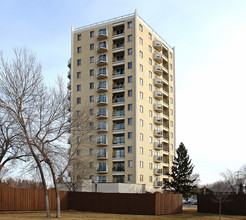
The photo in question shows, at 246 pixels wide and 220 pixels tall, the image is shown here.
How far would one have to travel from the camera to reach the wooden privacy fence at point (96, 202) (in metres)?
32.2

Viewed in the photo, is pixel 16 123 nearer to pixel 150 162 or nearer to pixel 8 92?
pixel 8 92

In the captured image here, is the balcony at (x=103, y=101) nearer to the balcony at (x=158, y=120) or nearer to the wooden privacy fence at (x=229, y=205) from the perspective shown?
the balcony at (x=158, y=120)

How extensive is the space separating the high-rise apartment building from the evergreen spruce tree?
560 cm

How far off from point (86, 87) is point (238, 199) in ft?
118

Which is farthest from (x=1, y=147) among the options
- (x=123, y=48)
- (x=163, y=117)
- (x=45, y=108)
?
(x=163, y=117)

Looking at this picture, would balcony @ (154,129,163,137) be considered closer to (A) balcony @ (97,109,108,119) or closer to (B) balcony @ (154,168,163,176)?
(B) balcony @ (154,168,163,176)

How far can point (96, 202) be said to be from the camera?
38.0 metres

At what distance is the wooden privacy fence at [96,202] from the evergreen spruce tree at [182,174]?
1637 cm

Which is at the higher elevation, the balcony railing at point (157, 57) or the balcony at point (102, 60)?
the balcony railing at point (157, 57)

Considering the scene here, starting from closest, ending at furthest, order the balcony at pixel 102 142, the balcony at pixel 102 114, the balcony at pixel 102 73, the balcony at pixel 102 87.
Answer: the balcony at pixel 102 142
the balcony at pixel 102 114
the balcony at pixel 102 87
the balcony at pixel 102 73

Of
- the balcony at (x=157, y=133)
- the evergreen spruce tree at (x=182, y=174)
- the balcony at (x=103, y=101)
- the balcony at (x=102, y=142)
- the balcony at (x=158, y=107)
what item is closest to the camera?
the evergreen spruce tree at (x=182, y=174)

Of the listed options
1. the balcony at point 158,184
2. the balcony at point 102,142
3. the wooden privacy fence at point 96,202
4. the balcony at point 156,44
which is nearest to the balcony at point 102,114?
the balcony at point 102,142

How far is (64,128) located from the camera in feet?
90.4

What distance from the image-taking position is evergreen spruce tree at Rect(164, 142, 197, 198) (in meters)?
56.9
